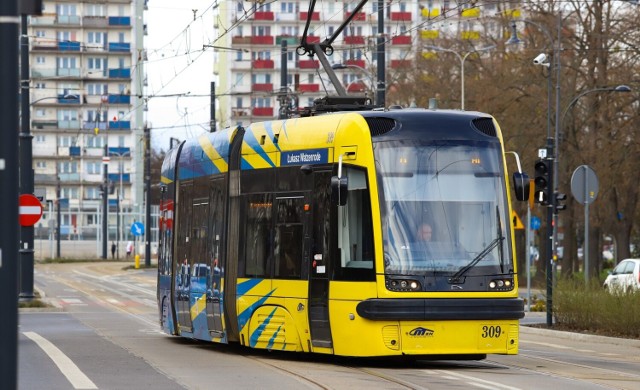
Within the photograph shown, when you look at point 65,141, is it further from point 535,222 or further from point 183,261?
point 183,261

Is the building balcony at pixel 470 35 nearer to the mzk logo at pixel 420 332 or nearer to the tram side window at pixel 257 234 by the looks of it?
the tram side window at pixel 257 234

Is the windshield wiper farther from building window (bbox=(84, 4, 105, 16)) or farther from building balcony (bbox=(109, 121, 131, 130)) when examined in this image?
building window (bbox=(84, 4, 105, 16))

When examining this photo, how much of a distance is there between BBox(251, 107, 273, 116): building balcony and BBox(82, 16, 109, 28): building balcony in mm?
22437

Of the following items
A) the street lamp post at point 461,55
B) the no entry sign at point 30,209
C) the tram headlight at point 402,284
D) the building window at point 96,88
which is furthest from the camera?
the building window at point 96,88

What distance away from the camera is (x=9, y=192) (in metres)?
7.27

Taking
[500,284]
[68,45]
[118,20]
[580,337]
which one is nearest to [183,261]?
[500,284]

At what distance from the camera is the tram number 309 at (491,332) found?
17.0m

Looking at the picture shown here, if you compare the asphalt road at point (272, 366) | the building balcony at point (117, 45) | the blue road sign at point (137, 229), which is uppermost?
the building balcony at point (117, 45)

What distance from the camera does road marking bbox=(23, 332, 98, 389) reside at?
14.6 metres

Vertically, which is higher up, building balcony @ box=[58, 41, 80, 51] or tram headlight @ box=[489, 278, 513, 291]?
building balcony @ box=[58, 41, 80, 51]

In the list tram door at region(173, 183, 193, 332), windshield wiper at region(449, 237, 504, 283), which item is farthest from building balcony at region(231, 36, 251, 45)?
windshield wiper at region(449, 237, 504, 283)

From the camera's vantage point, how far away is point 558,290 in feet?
91.7

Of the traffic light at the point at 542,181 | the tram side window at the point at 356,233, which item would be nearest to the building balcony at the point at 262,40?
the traffic light at the point at 542,181

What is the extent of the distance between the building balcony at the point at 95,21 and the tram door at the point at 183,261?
103544 mm
